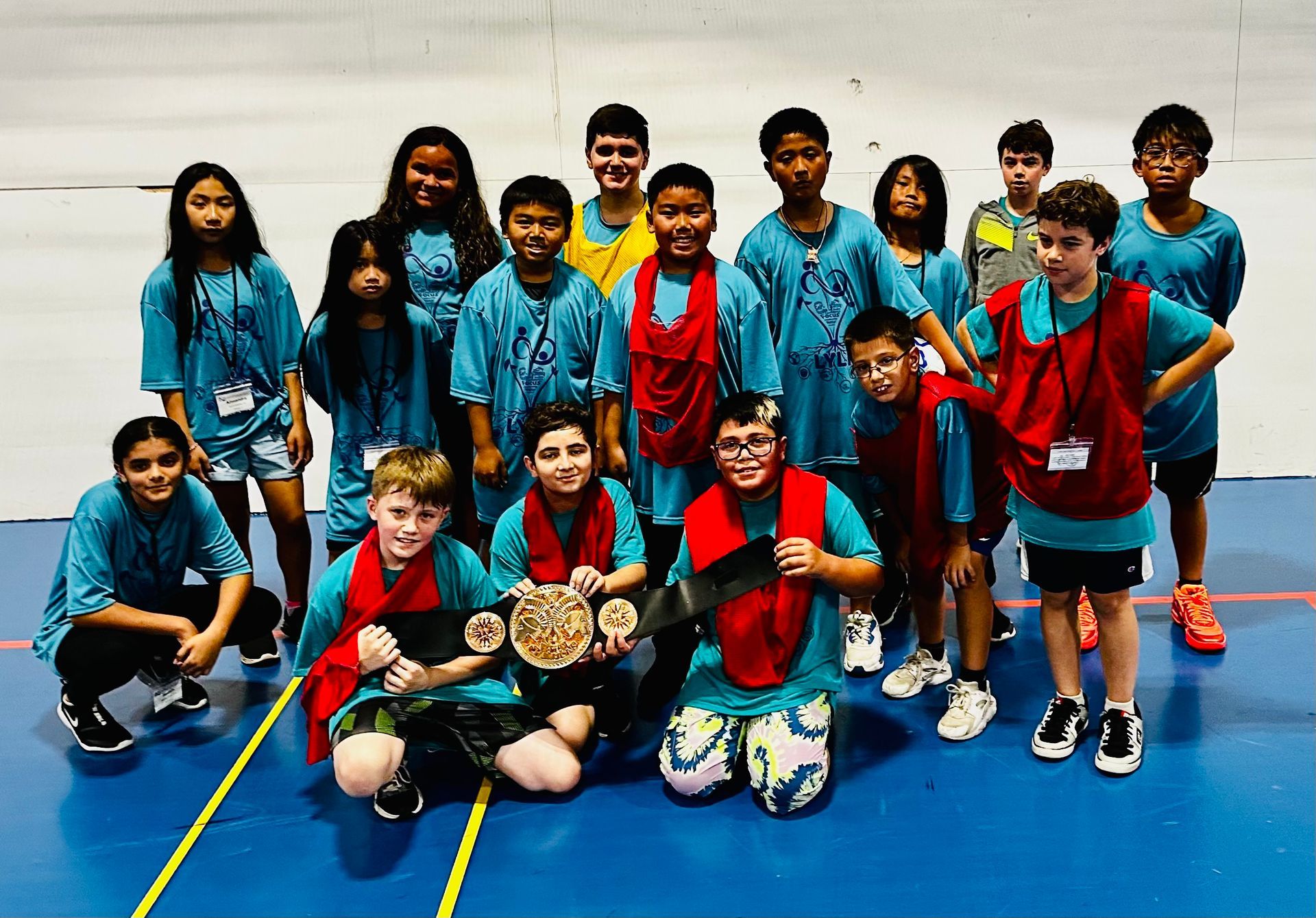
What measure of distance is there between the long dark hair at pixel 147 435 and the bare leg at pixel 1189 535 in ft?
10.9

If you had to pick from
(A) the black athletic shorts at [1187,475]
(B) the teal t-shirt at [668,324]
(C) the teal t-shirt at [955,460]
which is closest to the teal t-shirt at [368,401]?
(B) the teal t-shirt at [668,324]

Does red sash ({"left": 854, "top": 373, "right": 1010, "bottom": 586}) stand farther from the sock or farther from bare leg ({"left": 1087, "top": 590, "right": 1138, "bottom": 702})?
the sock

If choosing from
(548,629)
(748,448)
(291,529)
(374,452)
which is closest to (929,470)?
(748,448)

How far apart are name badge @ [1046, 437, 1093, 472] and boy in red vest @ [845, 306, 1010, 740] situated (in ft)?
0.95

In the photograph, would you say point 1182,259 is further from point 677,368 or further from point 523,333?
point 523,333

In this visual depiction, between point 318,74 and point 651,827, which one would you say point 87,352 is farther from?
point 651,827

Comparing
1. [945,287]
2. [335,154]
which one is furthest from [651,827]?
[335,154]

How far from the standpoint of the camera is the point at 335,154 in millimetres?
5660

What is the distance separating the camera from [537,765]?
3020 mm

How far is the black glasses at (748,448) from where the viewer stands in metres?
2.97

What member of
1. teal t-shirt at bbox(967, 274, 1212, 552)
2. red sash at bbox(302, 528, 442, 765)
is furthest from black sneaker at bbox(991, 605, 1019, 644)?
red sash at bbox(302, 528, 442, 765)

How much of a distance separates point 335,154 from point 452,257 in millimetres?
2208

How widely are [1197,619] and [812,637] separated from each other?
167 cm

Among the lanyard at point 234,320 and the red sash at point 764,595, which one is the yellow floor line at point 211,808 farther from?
the red sash at point 764,595
